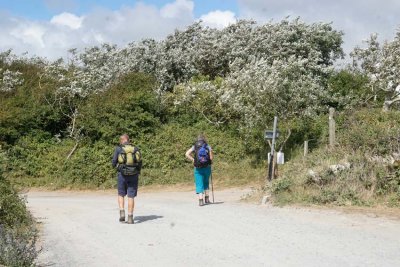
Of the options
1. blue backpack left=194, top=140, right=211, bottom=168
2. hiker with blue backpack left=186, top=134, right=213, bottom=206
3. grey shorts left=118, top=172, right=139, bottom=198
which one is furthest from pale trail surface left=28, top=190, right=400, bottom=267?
blue backpack left=194, top=140, right=211, bottom=168

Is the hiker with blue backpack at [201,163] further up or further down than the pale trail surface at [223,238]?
further up

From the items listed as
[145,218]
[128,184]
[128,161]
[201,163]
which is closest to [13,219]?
[128,184]

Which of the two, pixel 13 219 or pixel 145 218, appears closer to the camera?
pixel 13 219

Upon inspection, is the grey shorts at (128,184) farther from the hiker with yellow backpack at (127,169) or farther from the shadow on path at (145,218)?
the shadow on path at (145,218)

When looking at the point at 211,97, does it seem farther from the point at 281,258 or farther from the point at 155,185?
the point at 281,258

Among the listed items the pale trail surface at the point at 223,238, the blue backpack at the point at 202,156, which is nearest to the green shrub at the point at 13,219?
the pale trail surface at the point at 223,238

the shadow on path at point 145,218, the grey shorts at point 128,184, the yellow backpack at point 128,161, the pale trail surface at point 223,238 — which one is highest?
the yellow backpack at point 128,161

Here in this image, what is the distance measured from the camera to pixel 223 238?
374 inches

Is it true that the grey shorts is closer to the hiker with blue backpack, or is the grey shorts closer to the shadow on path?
the shadow on path

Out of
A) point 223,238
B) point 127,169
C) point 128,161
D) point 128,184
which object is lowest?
point 223,238

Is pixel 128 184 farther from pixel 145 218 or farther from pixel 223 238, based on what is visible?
pixel 223 238

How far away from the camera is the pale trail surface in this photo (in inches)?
316

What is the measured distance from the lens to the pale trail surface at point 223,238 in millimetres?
8031

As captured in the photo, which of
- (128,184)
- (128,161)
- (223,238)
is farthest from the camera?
(128,184)
